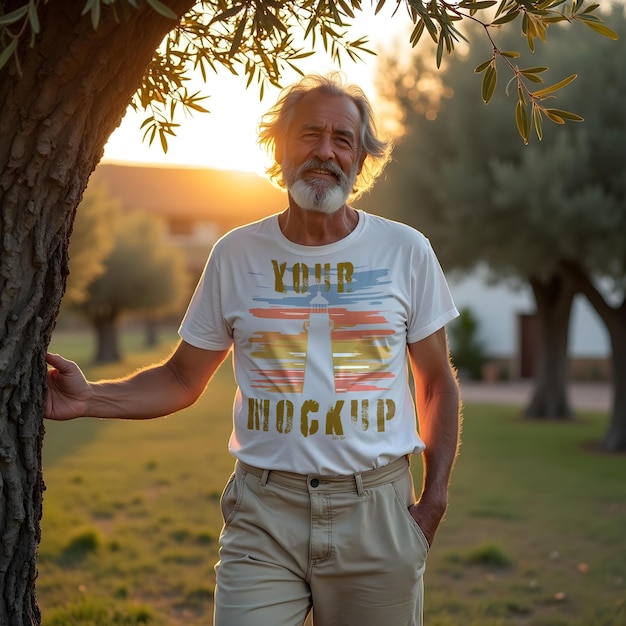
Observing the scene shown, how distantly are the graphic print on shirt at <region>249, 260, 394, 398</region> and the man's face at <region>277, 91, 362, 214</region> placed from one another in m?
0.21

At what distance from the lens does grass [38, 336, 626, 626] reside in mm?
6215

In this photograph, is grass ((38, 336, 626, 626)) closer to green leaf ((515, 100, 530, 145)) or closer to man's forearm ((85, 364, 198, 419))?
man's forearm ((85, 364, 198, 419))

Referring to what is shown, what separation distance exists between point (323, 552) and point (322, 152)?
45.7 inches

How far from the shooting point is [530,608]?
20.8 ft

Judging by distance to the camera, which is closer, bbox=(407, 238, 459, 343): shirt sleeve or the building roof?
bbox=(407, 238, 459, 343): shirt sleeve

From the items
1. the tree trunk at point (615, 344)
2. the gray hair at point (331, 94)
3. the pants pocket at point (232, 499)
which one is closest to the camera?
the pants pocket at point (232, 499)

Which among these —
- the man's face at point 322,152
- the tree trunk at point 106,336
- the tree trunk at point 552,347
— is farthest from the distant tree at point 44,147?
the tree trunk at point 106,336

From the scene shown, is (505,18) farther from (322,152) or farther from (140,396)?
(140,396)

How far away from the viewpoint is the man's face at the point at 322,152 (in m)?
2.91

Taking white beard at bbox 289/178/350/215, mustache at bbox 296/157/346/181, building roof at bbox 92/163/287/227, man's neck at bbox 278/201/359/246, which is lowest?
man's neck at bbox 278/201/359/246

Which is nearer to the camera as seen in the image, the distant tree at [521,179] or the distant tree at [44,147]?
the distant tree at [44,147]

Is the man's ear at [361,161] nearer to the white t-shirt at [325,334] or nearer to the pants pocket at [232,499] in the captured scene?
the white t-shirt at [325,334]

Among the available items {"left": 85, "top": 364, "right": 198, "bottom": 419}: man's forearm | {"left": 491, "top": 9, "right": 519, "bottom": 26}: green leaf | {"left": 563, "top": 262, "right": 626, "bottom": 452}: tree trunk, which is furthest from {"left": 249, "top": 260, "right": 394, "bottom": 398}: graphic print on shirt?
{"left": 563, "top": 262, "right": 626, "bottom": 452}: tree trunk

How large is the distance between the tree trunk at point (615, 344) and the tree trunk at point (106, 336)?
23742 mm
